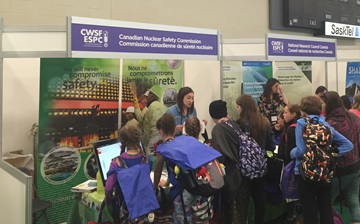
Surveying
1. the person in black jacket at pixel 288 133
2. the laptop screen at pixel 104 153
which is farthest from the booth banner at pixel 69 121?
the person in black jacket at pixel 288 133

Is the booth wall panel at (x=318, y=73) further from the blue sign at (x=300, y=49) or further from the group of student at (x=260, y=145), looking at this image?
the group of student at (x=260, y=145)

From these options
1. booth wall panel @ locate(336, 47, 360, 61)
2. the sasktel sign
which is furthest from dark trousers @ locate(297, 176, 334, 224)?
the sasktel sign

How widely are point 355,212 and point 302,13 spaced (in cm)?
412

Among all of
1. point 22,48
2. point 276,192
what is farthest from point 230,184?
point 22,48

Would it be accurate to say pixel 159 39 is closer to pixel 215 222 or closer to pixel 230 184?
pixel 230 184

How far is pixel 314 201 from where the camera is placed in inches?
103

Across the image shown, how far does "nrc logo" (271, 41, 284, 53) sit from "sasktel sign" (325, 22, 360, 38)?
9.79 feet

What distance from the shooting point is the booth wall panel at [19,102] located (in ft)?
9.64

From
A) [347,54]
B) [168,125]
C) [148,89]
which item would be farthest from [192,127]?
[347,54]

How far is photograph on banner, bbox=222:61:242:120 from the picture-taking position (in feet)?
12.3

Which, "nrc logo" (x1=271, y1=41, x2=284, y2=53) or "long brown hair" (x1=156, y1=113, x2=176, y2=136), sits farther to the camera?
"nrc logo" (x1=271, y1=41, x2=284, y2=53)

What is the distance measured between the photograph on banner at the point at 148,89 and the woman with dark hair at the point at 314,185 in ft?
3.97

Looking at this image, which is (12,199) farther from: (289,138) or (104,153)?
(289,138)

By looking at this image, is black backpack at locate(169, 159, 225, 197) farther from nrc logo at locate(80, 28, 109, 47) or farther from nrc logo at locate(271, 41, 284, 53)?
nrc logo at locate(271, 41, 284, 53)
